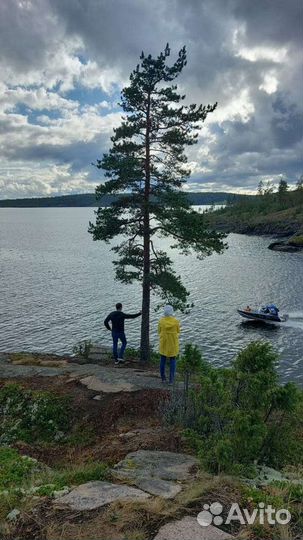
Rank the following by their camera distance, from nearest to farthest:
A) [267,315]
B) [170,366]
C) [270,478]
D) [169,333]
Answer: [270,478] → [169,333] → [170,366] → [267,315]

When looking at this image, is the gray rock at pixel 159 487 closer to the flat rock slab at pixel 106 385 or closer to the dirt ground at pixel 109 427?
the dirt ground at pixel 109 427

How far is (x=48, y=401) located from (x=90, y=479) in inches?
242

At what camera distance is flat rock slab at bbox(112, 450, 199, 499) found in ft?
19.3

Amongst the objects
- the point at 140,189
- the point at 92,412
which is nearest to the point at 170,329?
the point at 92,412

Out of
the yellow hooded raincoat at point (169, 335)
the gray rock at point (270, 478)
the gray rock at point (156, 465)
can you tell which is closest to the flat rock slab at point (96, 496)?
the gray rock at point (156, 465)

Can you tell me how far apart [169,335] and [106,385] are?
9.37 ft

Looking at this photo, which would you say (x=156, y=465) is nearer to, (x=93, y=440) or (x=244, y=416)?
(x=244, y=416)

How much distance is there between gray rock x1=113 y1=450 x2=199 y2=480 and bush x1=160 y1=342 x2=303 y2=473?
1.13 ft

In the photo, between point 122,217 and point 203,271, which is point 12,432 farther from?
point 203,271

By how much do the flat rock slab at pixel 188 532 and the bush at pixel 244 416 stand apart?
5.12 ft

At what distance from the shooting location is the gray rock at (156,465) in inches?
256

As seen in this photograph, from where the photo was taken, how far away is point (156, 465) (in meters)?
6.99

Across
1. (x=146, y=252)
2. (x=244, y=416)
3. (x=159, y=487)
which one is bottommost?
(x=159, y=487)

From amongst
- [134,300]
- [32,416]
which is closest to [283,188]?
[134,300]
